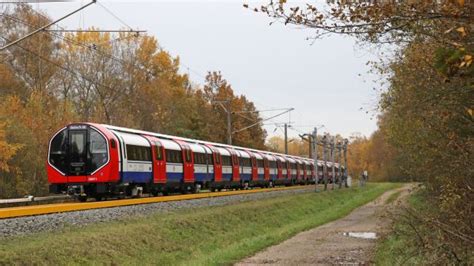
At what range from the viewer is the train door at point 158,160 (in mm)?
28334

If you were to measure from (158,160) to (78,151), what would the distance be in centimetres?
485

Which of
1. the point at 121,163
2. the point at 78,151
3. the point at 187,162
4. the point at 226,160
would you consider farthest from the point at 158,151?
the point at 226,160

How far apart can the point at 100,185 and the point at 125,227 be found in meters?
6.48

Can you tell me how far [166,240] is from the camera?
62.8 ft

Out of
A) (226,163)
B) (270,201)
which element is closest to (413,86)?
(270,201)

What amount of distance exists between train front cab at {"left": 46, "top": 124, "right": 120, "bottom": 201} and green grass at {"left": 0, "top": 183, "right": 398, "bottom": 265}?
3.17 m

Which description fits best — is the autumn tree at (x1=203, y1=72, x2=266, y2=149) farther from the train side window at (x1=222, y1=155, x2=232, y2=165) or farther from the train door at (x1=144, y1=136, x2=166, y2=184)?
the train door at (x1=144, y1=136, x2=166, y2=184)

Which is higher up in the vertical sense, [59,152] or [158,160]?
[59,152]

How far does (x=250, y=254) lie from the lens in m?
17.8

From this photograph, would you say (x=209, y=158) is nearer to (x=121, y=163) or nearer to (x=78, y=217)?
(x=121, y=163)

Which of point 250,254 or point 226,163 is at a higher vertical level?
point 226,163

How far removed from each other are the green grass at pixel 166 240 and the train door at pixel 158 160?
10.7ft

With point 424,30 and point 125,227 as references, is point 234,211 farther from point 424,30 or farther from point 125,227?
point 424,30

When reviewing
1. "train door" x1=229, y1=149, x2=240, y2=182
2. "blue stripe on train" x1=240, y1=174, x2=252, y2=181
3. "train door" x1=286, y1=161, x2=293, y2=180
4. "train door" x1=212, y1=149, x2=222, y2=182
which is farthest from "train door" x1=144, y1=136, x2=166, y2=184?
"train door" x1=286, y1=161, x2=293, y2=180
